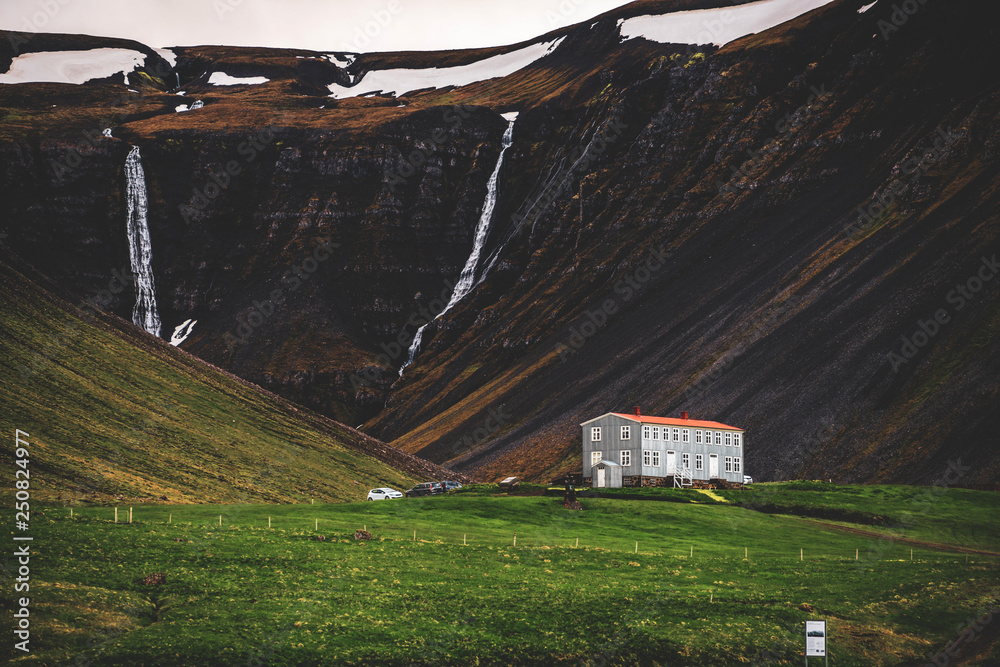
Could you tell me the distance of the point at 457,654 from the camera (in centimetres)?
3572

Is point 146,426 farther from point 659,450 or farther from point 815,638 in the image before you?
point 815,638

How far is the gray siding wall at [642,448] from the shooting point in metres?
87.4

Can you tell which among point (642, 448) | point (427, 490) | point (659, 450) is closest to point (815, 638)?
point (642, 448)

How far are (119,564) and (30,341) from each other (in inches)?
2223

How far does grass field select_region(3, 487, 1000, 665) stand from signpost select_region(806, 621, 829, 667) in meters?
3.30

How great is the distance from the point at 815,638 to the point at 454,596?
15.0m

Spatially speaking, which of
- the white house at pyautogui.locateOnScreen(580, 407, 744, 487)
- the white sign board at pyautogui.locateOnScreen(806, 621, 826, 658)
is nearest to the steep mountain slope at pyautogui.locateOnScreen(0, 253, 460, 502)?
the white house at pyautogui.locateOnScreen(580, 407, 744, 487)

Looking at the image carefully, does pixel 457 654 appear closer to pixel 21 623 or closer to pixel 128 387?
pixel 21 623

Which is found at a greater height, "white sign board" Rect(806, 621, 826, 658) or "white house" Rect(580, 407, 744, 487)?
"white house" Rect(580, 407, 744, 487)

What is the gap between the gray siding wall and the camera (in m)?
87.4

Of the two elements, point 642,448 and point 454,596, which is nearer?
point 454,596

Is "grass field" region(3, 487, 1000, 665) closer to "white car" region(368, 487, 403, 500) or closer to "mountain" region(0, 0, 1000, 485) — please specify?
"white car" region(368, 487, 403, 500)

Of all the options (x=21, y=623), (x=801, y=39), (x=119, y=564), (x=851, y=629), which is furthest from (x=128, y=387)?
(x=801, y=39)

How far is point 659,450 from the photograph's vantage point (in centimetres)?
8838
